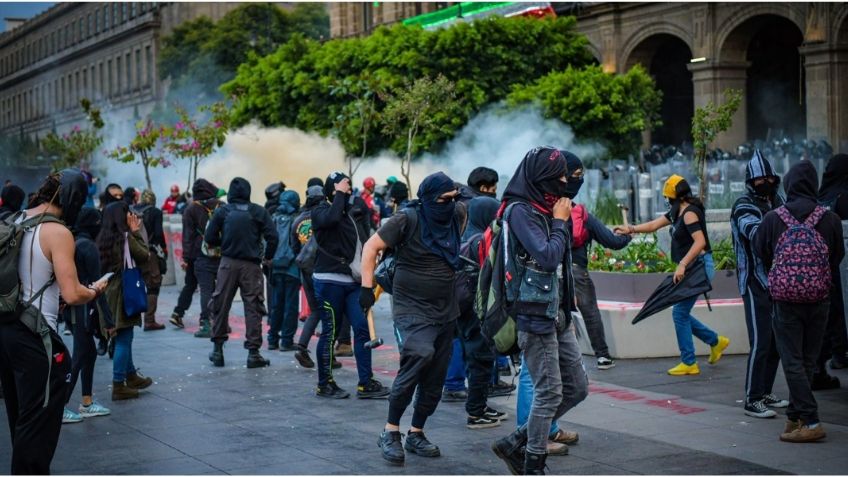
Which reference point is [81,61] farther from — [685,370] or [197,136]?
[685,370]

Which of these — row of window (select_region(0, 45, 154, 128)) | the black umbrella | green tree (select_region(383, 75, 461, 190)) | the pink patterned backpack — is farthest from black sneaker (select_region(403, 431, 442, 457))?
row of window (select_region(0, 45, 154, 128))

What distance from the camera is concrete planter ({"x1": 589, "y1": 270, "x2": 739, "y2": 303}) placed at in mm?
11523

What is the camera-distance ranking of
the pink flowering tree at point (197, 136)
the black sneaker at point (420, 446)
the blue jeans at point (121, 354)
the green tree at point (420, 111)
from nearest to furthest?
the black sneaker at point (420, 446) < the blue jeans at point (121, 354) < the green tree at point (420, 111) < the pink flowering tree at point (197, 136)

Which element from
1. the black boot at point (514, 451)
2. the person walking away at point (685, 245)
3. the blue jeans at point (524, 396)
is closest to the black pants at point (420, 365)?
the blue jeans at point (524, 396)

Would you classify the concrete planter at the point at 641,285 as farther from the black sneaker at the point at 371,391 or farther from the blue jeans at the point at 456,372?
the black sneaker at the point at 371,391

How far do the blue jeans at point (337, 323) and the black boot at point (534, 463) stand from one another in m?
3.06

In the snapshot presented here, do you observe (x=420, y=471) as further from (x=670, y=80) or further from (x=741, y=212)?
(x=670, y=80)

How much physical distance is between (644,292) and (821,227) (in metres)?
3.83

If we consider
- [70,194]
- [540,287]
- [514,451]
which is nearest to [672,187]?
[540,287]

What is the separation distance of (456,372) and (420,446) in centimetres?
218

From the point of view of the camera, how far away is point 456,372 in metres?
9.57

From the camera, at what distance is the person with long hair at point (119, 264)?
31.7 ft

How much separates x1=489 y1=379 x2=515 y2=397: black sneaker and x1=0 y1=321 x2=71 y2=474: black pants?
4184 millimetres

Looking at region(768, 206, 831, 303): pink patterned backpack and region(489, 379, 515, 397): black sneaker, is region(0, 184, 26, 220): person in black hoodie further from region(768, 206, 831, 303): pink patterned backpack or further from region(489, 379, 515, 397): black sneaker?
region(768, 206, 831, 303): pink patterned backpack
